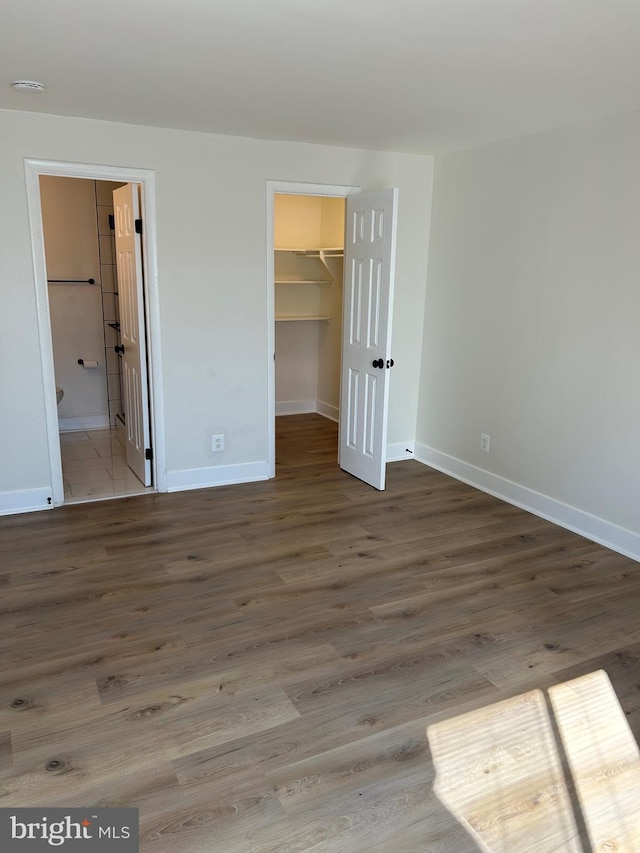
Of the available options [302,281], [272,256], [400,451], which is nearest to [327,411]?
[302,281]

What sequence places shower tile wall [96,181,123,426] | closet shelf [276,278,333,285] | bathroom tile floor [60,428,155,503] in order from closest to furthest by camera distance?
bathroom tile floor [60,428,155,503], shower tile wall [96,181,123,426], closet shelf [276,278,333,285]

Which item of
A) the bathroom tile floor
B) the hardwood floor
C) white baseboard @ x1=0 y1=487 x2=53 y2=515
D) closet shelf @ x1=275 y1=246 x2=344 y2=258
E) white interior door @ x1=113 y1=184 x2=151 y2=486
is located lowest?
the hardwood floor

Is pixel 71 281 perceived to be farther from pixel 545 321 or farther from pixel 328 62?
pixel 545 321

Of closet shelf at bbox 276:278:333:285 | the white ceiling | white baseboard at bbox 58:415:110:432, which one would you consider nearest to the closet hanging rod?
white baseboard at bbox 58:415:110:432

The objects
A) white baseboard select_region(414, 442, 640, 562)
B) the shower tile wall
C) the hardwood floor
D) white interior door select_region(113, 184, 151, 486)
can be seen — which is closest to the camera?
the hardwood floor

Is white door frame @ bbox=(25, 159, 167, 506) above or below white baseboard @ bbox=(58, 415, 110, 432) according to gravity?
above

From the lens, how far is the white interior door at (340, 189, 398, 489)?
4242 mm

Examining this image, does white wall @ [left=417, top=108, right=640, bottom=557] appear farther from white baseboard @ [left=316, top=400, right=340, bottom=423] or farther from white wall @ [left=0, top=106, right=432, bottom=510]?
white baseboard @ [left=316, top=400, right=340, bottom=423]

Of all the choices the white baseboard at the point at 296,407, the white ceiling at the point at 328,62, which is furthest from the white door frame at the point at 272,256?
the white baseboard at the point at 296,407

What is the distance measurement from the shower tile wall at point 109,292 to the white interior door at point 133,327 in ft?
4.12

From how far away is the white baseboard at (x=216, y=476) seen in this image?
176 inches

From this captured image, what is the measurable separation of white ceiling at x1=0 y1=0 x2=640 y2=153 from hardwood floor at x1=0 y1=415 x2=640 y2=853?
2.37 metres

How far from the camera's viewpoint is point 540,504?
13.5 feet

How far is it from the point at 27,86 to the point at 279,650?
283 centimetres
